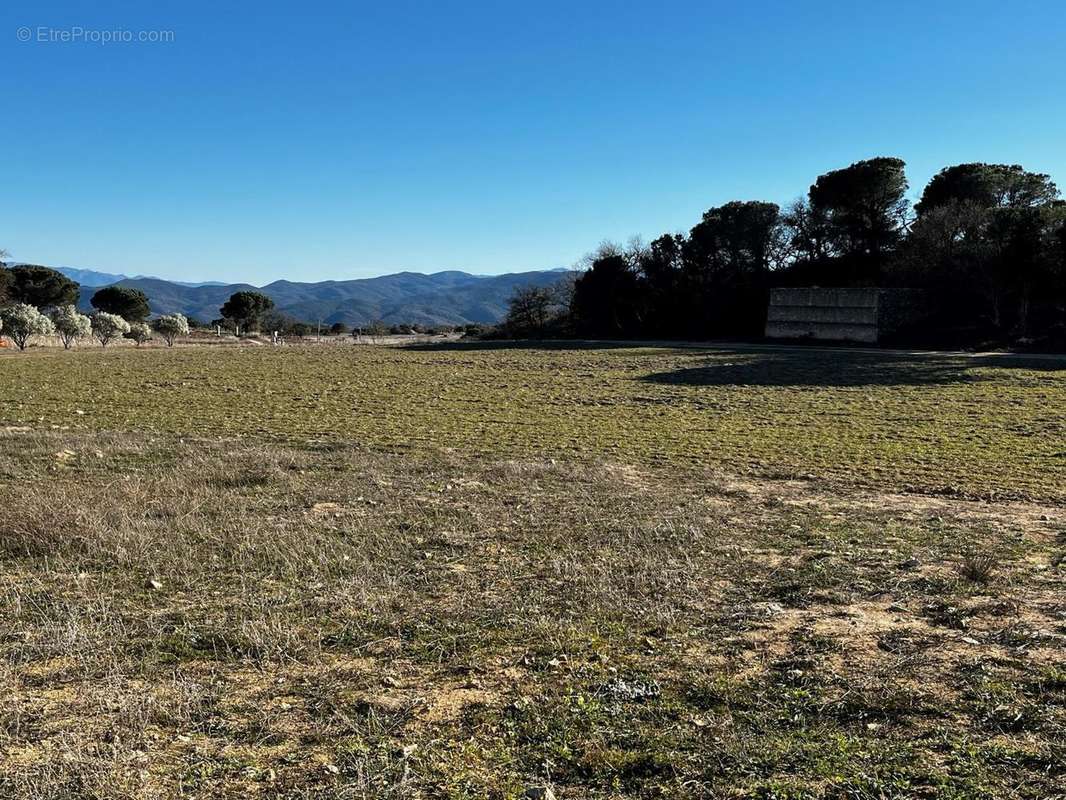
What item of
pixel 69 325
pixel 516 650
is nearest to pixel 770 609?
pixel 516 650

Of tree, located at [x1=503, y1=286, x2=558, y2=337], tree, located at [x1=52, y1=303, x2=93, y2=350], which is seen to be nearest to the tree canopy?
tree, located at [x1=503, y1=286, x2=558, y2=337]

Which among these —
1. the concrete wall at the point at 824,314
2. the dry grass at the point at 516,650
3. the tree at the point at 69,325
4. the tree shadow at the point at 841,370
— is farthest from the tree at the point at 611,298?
the dry grass at the point at 516,650

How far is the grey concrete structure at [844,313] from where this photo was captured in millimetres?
47438

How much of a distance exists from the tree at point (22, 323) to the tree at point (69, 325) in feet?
3.26

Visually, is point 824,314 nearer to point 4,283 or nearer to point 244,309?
point 244,309

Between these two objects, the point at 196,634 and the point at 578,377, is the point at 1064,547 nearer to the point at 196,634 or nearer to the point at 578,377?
the point at 196,634

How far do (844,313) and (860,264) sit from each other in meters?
11.3

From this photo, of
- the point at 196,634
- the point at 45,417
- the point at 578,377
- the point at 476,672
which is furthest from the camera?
the point at 578,377

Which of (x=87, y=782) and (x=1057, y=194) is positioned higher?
(x=1057, y=194)

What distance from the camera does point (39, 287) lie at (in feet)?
236

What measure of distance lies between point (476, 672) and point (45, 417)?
52.5 feet

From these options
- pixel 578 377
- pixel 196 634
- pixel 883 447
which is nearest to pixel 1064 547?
pixel 883 447

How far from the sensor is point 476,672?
4184mm

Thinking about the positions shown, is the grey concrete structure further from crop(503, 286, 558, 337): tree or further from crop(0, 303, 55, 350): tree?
crop(0, 303, 55, 350): tree
